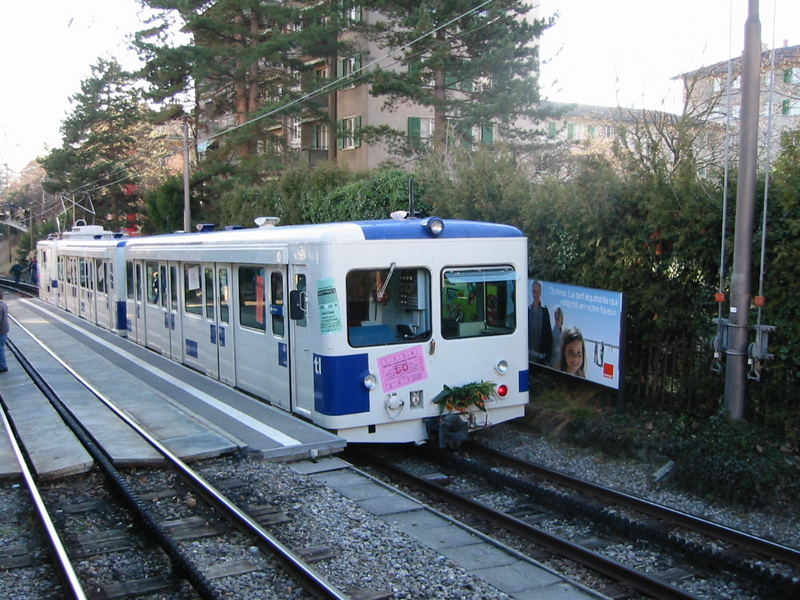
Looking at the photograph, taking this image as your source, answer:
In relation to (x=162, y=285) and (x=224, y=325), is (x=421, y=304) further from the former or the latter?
(x=162, y=285)

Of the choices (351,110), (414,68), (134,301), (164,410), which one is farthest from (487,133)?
(164,410)

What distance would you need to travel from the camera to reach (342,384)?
8320mm

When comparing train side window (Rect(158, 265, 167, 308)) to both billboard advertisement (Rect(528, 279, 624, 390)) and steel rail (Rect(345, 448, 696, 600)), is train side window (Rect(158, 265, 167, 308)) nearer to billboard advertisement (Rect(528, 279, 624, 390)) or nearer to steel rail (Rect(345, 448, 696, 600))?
billboard advertisement (Rect(528, 279, 624, 390))

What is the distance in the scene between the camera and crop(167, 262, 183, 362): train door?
45.4 feet

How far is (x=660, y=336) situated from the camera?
9609 millimetres

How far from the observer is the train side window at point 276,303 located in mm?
9398

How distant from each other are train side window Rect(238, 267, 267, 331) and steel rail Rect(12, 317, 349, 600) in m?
1.88

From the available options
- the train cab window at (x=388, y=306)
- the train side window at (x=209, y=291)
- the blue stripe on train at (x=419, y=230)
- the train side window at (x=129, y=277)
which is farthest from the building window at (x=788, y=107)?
the train side window at (x=129, y=277)

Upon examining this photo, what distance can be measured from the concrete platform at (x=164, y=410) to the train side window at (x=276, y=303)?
3.35 feet

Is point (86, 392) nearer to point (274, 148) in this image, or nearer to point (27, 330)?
point (27, 330)

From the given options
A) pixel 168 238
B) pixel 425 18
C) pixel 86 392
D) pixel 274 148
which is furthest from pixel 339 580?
pixel 274 148

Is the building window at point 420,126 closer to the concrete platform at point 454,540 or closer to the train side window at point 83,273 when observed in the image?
the train side window at point 83,273

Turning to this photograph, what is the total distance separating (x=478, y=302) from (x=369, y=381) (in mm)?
1621

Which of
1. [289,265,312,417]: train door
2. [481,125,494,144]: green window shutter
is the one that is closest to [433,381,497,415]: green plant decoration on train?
Answer: [289,265,312,417]: train door
